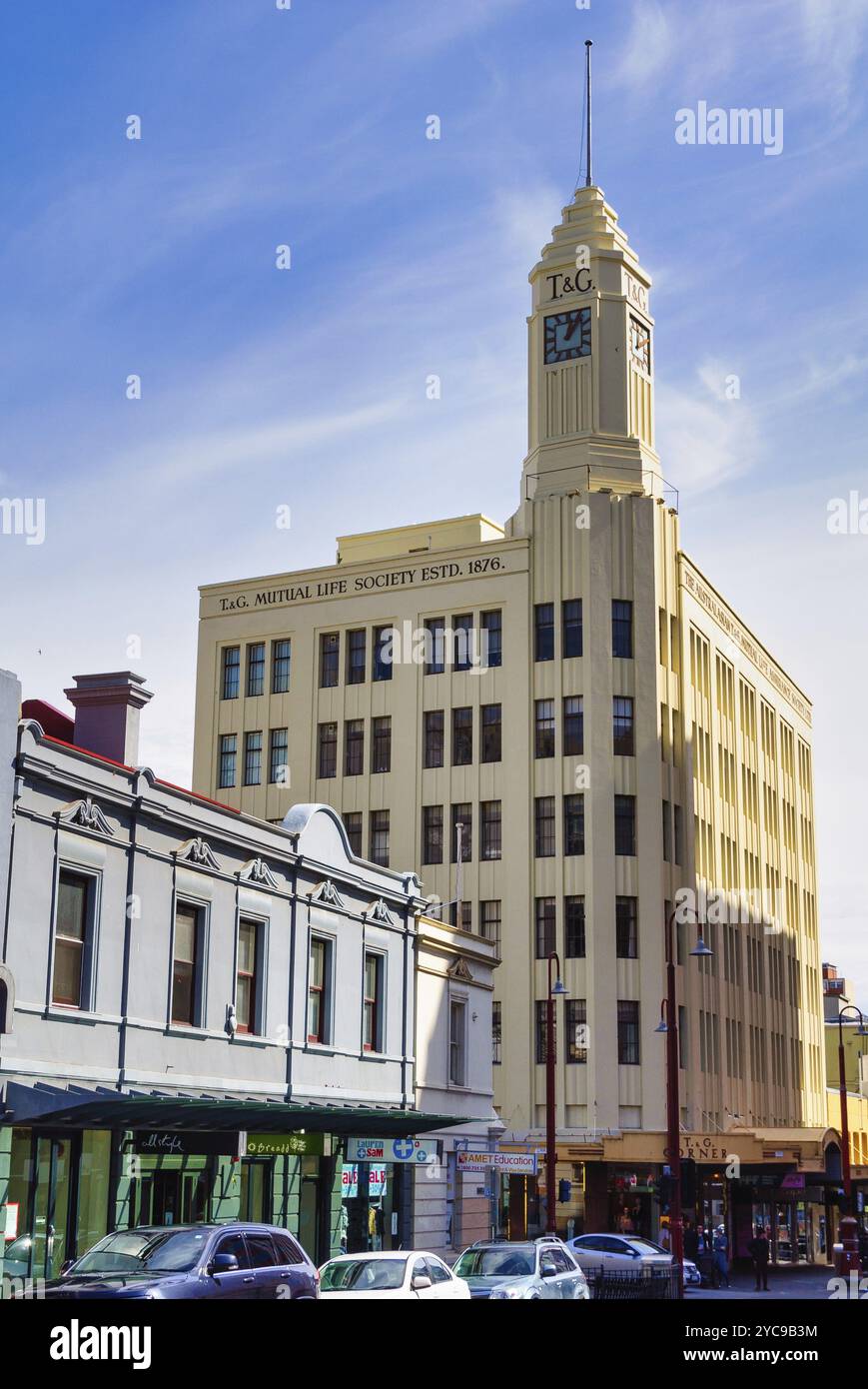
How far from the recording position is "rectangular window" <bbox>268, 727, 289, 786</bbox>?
207ft

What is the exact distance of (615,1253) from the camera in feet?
124

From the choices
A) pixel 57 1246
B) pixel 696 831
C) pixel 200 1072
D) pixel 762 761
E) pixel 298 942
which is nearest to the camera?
pixel 57 1246

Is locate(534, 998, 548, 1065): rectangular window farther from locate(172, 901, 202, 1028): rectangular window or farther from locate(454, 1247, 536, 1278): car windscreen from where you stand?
locate(454, 1247, 536, 1278): car windscreen

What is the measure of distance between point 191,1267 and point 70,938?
829 cm

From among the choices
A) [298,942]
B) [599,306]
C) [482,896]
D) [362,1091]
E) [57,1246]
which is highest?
[599,306]

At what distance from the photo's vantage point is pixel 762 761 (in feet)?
246

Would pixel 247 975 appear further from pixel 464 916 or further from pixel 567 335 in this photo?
pixel 567 335

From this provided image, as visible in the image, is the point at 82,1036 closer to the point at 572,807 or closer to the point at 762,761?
the point at 572,807

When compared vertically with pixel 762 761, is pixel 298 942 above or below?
below

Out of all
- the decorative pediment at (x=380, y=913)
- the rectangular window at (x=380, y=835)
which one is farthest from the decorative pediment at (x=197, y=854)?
the rectangular window at (x=380, y=835)

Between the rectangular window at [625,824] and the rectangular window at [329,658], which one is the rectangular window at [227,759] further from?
the rectangular window at [625,824]

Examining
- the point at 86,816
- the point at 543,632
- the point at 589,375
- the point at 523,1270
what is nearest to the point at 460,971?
the point at 86,816

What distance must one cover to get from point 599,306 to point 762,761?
76.2 ft
